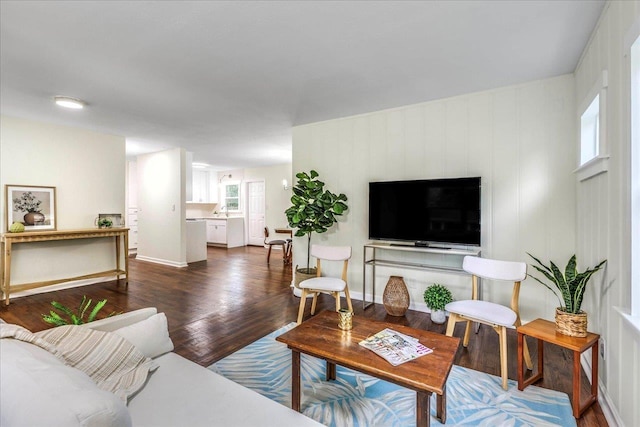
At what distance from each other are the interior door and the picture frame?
511 centimetres

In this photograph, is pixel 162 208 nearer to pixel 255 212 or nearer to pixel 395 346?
pixel 255 212

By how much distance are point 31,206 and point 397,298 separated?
5070mm

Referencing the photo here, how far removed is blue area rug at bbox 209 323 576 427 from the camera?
172cm

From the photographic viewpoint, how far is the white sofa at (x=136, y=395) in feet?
2.31

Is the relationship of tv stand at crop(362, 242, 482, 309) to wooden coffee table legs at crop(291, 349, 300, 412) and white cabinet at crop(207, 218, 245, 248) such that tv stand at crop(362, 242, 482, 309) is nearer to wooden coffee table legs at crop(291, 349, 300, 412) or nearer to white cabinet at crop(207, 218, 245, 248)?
wooden coffee table legs at crop(291, 349, 300, 412)

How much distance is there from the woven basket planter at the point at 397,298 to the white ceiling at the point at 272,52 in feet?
6.75

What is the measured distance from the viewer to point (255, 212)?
9188 millimetres

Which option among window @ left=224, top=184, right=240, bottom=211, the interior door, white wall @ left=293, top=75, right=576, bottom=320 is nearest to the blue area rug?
white wall @ left=293, top=75, right=576, bottom=320

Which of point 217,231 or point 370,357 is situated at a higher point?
point 217,231

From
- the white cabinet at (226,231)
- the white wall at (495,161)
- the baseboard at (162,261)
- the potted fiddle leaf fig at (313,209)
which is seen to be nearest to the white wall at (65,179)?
the baseboard at (162,261)

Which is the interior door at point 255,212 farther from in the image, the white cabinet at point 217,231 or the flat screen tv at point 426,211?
the flat screen tv at point 426,211

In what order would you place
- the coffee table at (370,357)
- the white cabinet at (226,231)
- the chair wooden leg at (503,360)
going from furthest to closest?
1. the white cabinet at (226,231)
2. the chair wooden leg at (503,360)
3. the coffee table at (370,357)

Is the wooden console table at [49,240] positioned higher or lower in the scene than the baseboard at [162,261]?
higher

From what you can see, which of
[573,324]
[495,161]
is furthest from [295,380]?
[495,161]
